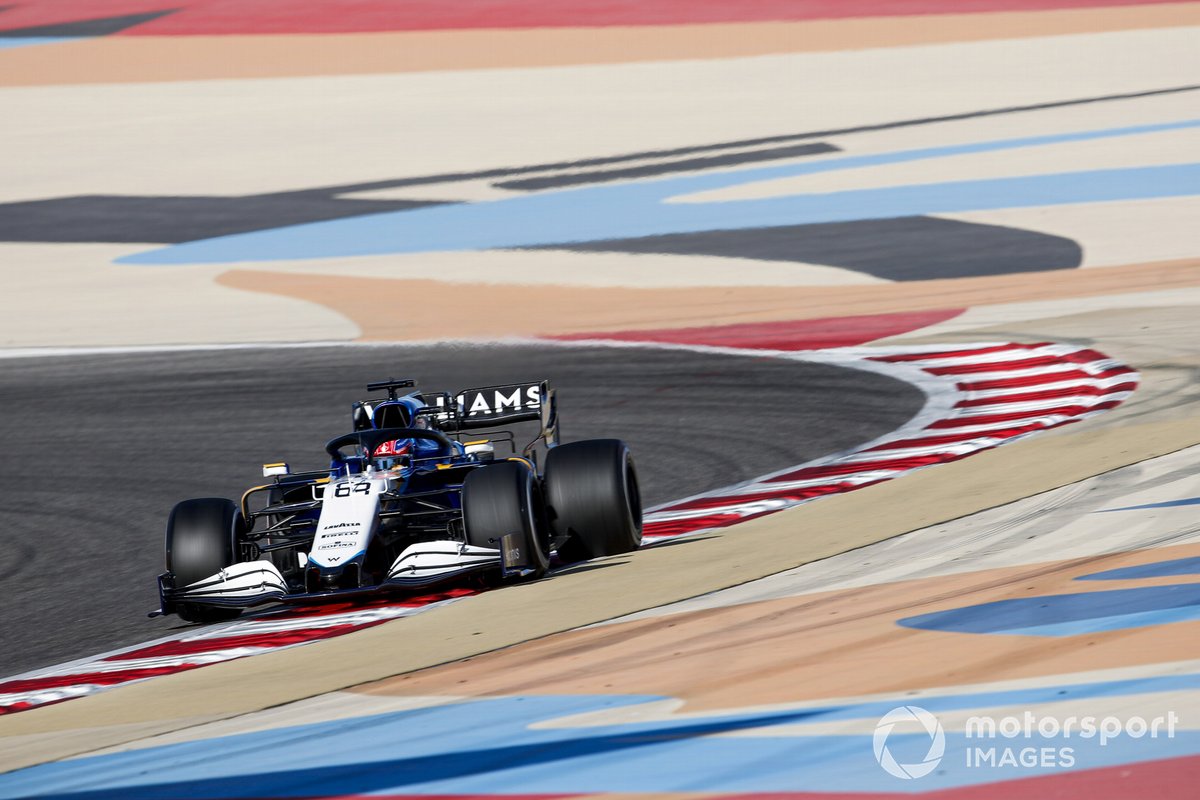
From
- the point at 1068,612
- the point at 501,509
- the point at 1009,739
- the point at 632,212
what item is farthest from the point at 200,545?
the point at 632,212

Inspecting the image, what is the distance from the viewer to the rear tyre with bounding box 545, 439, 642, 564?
31.1 feet

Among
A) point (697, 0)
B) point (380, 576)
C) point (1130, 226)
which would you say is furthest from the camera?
point (697, 0)

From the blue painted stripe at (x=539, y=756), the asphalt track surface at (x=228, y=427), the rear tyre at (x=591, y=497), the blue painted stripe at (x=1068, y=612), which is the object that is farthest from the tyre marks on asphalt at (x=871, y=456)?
the blue painted stripe at (x=1068, y=612)

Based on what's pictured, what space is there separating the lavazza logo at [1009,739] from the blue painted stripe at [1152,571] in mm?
1973

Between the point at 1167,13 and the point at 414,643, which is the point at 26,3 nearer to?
the point at 1167,13

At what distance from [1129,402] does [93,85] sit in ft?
95.2

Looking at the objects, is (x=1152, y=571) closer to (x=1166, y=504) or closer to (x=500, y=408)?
(x=1166, y=504)

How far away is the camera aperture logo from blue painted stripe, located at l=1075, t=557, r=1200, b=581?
196 cm

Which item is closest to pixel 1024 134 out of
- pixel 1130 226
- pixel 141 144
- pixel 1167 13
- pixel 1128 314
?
pixel 1130 226

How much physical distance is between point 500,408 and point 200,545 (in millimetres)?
2068

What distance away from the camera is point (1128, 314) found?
1767 cm

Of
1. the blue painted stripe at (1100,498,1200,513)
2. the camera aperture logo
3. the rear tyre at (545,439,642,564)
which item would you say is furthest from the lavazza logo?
the rear tyre at (545,439,642,564)

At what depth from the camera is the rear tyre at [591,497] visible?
9484mm

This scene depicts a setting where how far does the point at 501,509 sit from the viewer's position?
885 centimetres
